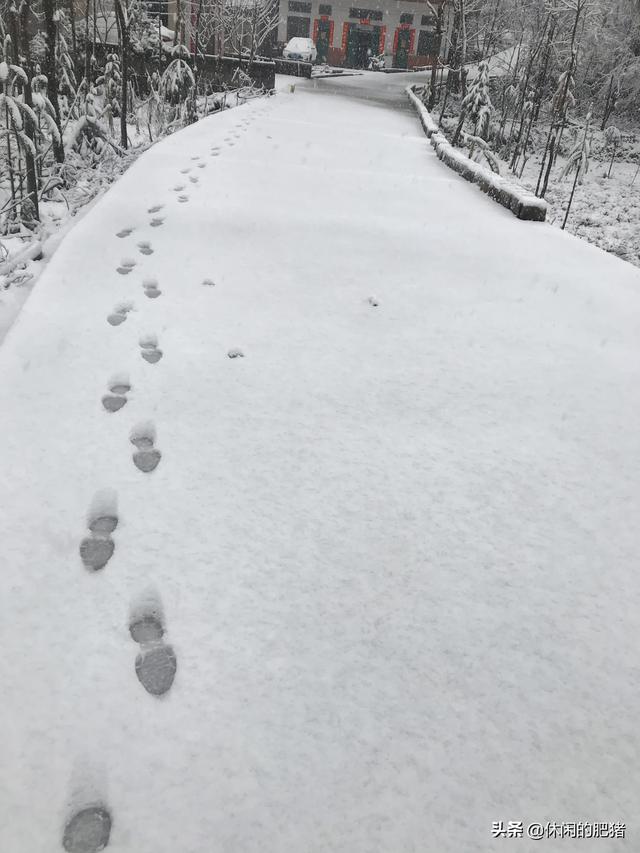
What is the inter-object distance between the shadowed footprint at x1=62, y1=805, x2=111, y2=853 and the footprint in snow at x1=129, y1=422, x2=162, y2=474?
114 cm

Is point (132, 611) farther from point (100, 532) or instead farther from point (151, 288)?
point (151, 288)

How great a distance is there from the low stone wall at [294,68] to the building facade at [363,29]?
42.2ft

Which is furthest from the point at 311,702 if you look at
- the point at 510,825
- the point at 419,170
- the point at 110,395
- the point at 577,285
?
the point at 419,170

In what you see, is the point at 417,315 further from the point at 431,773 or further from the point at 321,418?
the point at 431,773

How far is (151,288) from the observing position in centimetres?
349

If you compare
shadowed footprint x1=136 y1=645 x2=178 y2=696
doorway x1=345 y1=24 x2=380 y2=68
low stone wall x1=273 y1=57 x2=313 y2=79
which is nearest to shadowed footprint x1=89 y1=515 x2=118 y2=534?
shadowed footprint x1=136 y1=645 x2=178 y2=696

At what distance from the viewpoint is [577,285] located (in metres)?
4.14

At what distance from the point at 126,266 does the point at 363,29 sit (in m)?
37.1

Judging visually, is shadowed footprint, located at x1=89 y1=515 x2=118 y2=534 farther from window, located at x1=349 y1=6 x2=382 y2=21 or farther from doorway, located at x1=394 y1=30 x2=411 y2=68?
window, located at x1=349 y1=6 x2=382 y2=21

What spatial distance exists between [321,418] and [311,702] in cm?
130

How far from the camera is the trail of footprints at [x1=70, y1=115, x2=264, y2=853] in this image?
1135mm

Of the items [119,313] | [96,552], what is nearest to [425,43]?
[119,313]

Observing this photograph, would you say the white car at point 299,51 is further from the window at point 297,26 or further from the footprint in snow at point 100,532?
the footprint in snow at point 100,532

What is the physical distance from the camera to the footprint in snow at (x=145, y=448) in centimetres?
214
